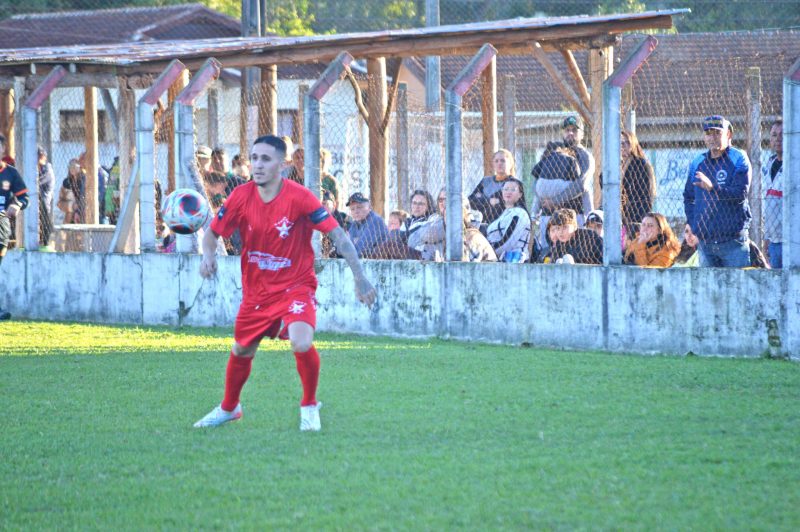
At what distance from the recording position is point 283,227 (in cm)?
745

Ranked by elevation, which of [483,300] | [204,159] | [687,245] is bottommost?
[483,300]

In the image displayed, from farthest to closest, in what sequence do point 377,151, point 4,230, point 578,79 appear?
point 377,151 < point 578,79 < point 4,230

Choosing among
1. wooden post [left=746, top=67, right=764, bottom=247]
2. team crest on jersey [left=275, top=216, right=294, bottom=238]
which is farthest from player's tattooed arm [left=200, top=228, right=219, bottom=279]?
wooden post [left=746, top=67, right=764, bottom=247]

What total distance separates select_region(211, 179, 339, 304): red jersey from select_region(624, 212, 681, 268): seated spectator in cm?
456

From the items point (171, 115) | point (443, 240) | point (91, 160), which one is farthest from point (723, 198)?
point (91, 160)

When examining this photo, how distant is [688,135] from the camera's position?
22.5m

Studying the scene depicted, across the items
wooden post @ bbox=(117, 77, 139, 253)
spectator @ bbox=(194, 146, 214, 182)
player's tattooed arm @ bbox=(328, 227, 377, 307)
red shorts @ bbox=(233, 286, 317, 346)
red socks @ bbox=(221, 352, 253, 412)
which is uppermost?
wooden post @ bbox=(117, 77, 139, 253)

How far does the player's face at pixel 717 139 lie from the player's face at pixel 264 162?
481 centimetres

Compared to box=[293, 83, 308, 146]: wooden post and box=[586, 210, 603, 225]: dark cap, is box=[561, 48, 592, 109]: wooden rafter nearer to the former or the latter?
box=[586, 210, 603, 225]: dark cap

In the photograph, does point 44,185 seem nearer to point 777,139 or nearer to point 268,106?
point 268,106

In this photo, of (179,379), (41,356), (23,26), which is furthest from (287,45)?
(23,26)

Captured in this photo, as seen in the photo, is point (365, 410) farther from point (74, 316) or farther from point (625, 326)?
point (74, 316)

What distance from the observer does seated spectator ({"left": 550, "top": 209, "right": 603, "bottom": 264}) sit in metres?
11.6

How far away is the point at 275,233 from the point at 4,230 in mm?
7367
